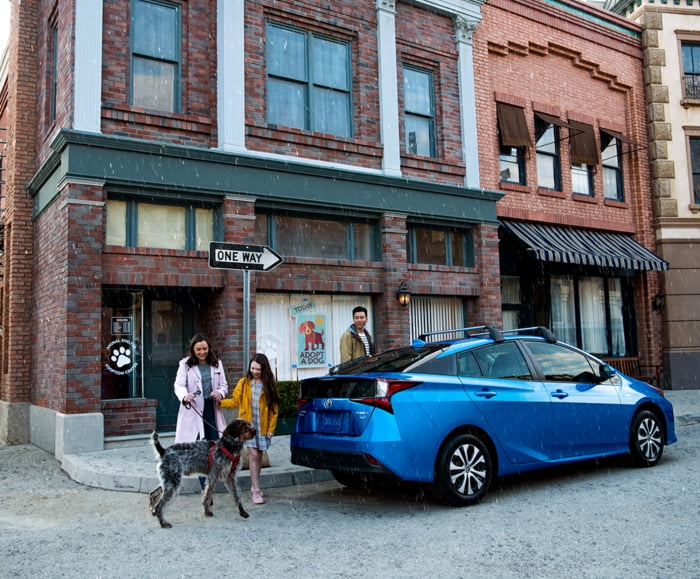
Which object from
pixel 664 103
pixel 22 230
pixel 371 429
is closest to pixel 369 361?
pixel 371 429

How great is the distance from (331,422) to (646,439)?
3.99 m

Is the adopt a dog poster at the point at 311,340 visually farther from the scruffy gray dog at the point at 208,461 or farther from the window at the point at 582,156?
the window at the point at 582,156

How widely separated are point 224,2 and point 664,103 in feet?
40.7

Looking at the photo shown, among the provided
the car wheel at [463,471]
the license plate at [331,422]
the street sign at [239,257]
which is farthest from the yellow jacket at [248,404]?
the car wheel at [463,471]

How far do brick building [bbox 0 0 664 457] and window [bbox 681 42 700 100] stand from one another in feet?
15.2

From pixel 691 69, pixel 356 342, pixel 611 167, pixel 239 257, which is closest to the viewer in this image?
pixel 239 257

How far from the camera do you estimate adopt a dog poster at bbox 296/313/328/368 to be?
11664mm

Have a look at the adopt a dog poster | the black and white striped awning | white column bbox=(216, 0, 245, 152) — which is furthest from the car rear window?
the black and white striped awning

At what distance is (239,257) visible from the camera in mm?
7773

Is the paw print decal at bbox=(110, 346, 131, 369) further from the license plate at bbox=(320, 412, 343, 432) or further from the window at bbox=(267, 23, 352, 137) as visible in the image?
the license plate at bbox=(320, 412, 343, 432)

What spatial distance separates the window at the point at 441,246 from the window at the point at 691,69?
351 inches

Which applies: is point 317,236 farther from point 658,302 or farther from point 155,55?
point 658,302

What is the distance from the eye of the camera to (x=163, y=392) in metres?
10.7

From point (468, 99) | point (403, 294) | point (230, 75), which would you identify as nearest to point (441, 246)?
point (403, 294)
